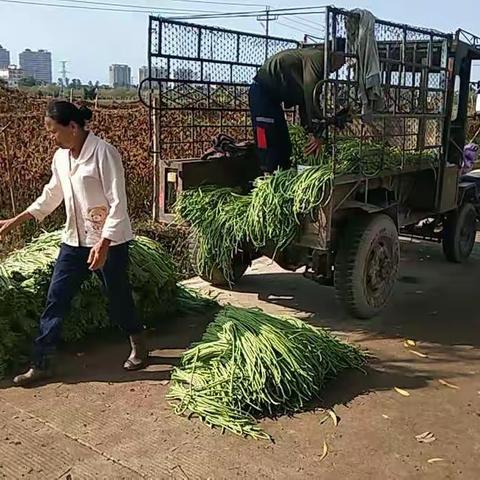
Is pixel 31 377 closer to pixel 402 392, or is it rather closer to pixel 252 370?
pixel 252 370

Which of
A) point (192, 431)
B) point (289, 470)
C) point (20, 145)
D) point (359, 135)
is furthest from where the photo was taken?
point (20, 145)

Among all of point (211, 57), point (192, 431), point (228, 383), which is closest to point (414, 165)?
point (211, 57)

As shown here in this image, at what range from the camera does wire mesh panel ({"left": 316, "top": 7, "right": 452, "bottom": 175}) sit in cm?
505

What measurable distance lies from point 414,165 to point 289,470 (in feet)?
12.3

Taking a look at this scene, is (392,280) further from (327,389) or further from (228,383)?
(228,383)

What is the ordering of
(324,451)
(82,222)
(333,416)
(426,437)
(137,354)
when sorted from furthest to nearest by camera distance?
(137,354) < (82,222) < (333,416) < (426,437) < (324,451)

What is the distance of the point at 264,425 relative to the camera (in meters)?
3.71

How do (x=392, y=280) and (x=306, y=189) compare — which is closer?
(x=306, y=189)

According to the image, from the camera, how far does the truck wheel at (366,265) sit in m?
5.29

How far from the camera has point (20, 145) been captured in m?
9.07

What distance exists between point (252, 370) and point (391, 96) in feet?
9.93

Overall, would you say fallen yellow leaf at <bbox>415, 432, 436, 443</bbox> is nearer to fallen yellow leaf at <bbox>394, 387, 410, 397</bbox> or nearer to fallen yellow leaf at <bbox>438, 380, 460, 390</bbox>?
fallen yellow leaf at <bbox>394, 387, 410, 397</bbox>

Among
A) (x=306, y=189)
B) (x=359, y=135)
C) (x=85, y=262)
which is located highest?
(x=359, y=135)

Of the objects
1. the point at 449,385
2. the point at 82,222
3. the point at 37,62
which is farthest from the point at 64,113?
the point at 37,62
